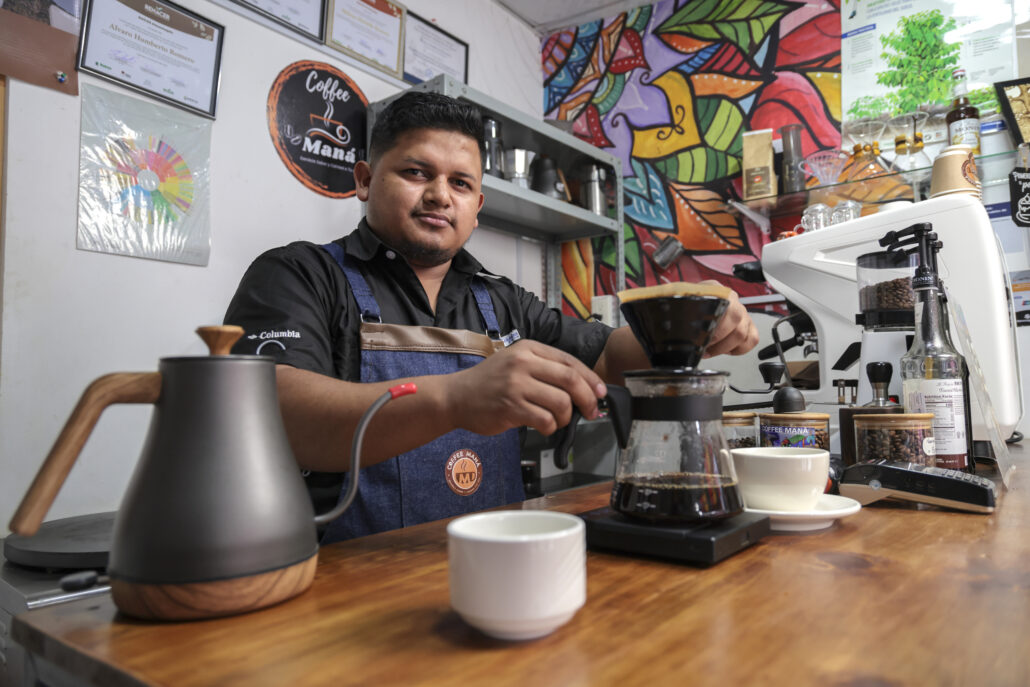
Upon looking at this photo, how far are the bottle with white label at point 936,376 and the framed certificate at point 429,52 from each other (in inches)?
77.7

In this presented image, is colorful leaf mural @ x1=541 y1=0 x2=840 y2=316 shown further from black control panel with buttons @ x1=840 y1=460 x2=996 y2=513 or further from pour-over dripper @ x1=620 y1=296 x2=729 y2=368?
pour-over dripper @ x1=620 y1=296 x2=729 y2=368

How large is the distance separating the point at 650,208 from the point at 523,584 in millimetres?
2744

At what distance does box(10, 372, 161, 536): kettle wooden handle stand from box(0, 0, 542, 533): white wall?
1.22m

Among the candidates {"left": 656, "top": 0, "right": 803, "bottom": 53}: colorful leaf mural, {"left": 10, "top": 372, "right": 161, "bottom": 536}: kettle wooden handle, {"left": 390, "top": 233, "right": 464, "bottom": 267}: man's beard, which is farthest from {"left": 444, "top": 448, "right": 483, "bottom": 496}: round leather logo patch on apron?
{"left": 656, "top": 0, "right": 803, "bottom": 53}: colorful leaf mural

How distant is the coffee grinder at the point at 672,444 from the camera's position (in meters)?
0.66

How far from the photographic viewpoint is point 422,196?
144cm

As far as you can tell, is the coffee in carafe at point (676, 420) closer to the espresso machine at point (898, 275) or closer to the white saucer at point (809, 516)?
the white saucer at point (809, 516)

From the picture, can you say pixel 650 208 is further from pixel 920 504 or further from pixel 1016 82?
pixel 920 504

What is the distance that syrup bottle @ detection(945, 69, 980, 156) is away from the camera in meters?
2.18

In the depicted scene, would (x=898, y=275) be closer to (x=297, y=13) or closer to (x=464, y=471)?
(x=464, y=471)

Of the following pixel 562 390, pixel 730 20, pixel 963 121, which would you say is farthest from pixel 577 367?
pixel 730 20

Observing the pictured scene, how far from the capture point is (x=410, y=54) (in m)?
2.50

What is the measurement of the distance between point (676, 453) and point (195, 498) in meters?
0.47

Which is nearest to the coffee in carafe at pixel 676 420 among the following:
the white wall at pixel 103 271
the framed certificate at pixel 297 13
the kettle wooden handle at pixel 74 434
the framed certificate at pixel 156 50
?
the kettle wooden handle at pixel 74 434
